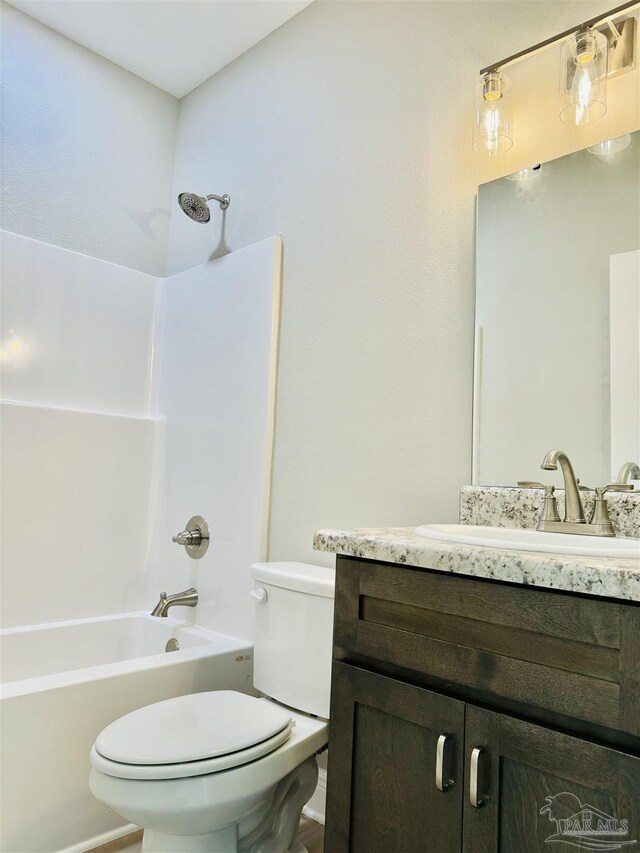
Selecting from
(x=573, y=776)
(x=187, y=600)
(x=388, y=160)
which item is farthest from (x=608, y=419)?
(x=187, y=600)

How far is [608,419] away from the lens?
139 centimetres

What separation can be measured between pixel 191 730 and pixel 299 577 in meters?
0.47

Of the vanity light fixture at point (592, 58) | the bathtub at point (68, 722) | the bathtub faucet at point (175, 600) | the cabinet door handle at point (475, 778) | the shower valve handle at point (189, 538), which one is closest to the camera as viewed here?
the cabinet door handle at point (475, 778)

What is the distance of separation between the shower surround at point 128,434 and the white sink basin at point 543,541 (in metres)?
1.04

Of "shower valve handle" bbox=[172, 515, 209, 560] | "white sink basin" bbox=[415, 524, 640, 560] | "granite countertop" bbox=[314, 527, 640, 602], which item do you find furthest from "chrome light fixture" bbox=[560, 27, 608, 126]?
"shower valve handle" bbox=[172, 515, 209, 560]

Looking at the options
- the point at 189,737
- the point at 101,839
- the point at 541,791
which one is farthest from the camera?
the point at 101,839

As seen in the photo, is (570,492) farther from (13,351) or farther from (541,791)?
(13,351)

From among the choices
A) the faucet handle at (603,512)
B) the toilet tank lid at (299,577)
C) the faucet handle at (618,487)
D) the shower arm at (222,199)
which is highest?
the shower arm at (222,199)

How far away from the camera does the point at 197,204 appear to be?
7.95 ft

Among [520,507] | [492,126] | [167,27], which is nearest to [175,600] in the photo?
[520,507]

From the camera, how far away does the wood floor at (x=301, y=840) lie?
1.69 m

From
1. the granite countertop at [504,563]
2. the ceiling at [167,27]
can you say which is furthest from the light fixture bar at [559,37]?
the granite countertop at [504,563]

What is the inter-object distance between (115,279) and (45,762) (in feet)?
6.16

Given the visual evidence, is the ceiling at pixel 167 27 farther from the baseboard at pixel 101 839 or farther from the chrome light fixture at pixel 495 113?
the baseboard at pixel 101 839
